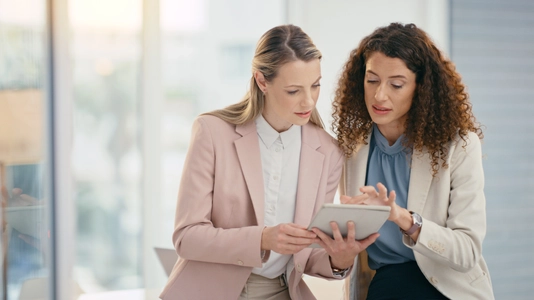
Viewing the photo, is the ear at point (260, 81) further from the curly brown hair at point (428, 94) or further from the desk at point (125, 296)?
the desk at point (125, 296)

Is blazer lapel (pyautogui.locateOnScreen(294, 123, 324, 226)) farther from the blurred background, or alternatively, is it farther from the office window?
the office window

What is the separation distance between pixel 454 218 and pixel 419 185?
0.15 m

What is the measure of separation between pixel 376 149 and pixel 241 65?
276 centimetres

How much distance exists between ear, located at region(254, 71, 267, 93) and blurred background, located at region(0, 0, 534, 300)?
68.1 inches

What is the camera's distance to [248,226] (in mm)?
2066

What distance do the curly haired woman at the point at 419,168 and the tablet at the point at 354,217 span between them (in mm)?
178

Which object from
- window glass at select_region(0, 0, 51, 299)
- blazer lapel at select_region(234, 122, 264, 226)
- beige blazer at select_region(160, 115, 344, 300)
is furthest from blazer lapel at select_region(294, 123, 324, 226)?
window glass at select_region(0, 0, 51, 299)

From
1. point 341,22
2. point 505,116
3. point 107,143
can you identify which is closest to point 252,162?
point 107,143

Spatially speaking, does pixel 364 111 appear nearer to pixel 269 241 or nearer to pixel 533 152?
pixel 269 241

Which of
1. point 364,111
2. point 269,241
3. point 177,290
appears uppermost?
point 364,111

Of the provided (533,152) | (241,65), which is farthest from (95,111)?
(533,152)

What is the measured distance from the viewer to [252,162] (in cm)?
212

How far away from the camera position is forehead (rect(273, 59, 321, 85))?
209 centimetres

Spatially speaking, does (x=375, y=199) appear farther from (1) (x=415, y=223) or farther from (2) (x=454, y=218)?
(2) (x=454, y=218)
